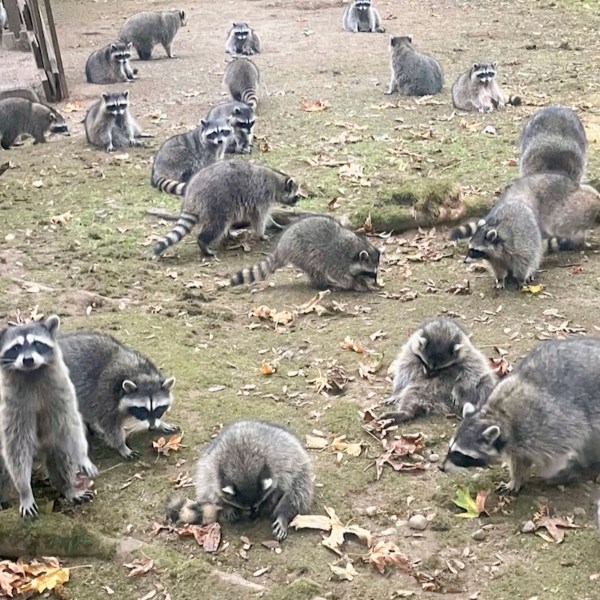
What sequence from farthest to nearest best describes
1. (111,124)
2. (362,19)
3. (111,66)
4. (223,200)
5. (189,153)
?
(362,19), (111,66), (111,124), (189,153), (223,200)

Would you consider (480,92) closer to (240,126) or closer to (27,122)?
(240,126)

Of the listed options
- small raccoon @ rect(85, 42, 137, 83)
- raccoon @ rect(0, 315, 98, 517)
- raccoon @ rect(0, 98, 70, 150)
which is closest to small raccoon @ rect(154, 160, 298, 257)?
raccoon @ rect(0, 315, 98, 517)

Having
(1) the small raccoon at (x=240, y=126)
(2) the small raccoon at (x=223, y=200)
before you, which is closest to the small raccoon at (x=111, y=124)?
(1) the small raccoon at (x=240, y=126)

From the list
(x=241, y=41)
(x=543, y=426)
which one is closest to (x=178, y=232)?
(x=543, y=426)

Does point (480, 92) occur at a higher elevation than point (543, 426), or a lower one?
higher

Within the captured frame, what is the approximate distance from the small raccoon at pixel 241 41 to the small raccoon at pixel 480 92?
4.96 m

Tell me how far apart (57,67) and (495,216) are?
8300 millimetres

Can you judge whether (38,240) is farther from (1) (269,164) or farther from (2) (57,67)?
(2) (57,67)

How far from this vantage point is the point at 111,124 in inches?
419

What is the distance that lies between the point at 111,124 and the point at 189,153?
142cm

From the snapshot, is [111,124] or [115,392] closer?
[115,392]

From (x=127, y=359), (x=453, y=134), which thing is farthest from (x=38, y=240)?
(x=453, y=134)

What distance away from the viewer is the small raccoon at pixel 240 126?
33.7 ft

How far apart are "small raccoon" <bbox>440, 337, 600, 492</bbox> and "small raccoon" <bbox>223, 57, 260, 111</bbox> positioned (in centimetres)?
839
